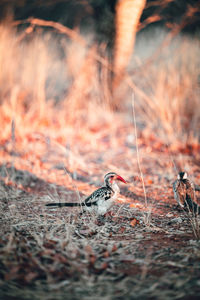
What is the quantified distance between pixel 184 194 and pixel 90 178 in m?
1.94

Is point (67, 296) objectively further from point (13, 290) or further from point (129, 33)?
point (129, 33)

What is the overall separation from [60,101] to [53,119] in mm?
864

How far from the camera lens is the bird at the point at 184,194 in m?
3.12

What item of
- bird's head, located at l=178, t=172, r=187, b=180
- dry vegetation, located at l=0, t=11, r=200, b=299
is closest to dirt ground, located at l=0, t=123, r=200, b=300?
dry vegetation, located at l=0, t=11, r=200, b=299

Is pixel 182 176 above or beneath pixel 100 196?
above

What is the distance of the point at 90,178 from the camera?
4.73 meters

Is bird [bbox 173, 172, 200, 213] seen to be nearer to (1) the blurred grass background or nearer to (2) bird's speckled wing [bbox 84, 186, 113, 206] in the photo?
(2) bird's speckled wing [bbox 84, 186, 113, 206]

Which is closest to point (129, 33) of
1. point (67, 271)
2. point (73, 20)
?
point (73, 20)

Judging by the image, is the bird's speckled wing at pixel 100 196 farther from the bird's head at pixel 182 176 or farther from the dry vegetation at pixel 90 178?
the bird's head at pixel 182 176

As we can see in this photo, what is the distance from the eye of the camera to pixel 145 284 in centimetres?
195

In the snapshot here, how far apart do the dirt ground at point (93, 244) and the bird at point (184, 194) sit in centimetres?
15

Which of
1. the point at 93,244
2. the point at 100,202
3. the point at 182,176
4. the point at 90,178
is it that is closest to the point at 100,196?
the point at 100,202

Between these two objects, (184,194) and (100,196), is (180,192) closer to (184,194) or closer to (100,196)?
(184,194)

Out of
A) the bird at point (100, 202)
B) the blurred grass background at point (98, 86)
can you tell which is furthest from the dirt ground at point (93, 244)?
the blurred grass background at point (98, 86)
